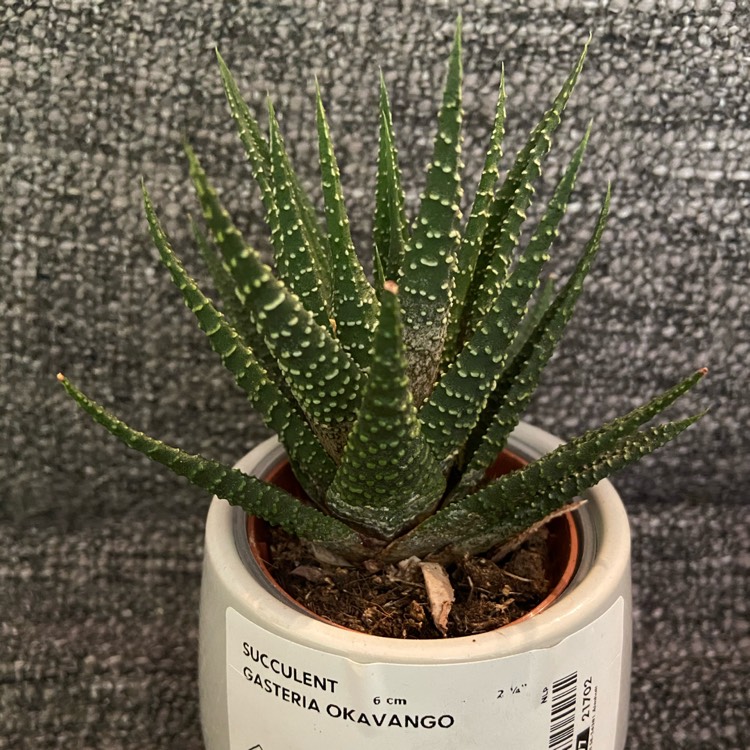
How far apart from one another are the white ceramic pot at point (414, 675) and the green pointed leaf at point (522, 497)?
1.4 inches

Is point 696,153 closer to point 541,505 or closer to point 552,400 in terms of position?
point 552,400

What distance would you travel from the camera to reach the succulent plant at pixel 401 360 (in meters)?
0.27

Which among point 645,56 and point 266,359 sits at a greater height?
point 645,56

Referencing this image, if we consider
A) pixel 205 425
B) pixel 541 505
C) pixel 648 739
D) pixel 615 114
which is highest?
pixel 615 114

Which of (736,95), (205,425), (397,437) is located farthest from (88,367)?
(736,95)

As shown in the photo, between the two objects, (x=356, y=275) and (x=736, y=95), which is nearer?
(x=356, y=275)

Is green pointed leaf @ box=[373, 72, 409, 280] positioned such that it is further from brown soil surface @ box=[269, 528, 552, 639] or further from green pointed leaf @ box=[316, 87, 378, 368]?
brown soil surface @ box=[269, 528, 552, 639]

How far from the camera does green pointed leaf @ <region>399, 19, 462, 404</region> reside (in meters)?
0.26

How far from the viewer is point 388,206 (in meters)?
0.37

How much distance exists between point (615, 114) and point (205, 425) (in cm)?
36

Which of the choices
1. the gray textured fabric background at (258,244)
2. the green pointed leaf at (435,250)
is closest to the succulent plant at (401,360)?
the green pointed leaf at (435,250)

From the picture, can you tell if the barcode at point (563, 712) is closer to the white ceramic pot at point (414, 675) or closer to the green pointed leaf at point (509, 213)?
the white ceramic pot at point (414, 675)

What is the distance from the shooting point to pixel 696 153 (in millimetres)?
547

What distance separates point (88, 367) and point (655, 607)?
45 cm
